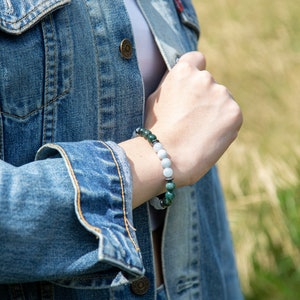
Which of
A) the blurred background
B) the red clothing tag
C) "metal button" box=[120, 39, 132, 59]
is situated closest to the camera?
"metal button" box=[120, 39, 132, 59]

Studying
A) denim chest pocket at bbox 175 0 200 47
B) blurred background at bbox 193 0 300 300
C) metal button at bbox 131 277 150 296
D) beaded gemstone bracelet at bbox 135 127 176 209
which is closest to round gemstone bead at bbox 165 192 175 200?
beaded gemstone bracelet at bbox 135 127 176 209

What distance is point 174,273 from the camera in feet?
3.61

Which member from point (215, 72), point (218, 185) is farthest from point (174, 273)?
point (215, 72)

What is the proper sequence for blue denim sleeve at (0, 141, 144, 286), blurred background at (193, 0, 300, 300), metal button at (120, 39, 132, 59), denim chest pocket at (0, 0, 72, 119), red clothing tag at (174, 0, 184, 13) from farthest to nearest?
blurred background at (193, 0, 300, 300)
red clothing tag at (174, 0, 184, 13)
metal button at (120, 39, 132, 59)
denim chest pocket at (0, 0, 72, 119)
blue denim sleeve at (0, 141, 144, 286)

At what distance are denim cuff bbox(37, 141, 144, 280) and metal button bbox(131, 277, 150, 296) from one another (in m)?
0.17

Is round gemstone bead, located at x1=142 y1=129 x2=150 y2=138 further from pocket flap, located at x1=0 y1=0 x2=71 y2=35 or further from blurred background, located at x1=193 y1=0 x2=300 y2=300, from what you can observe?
blurred background, located at x1=193 y1=0 x2=300 y2=300

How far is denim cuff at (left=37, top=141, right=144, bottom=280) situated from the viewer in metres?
0.79

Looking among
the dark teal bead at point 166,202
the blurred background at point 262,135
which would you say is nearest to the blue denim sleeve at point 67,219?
the dark teal bead at point 166,202

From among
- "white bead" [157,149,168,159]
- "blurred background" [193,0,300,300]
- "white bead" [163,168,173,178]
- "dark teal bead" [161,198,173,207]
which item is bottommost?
"blurred background" [193,0,300,300]

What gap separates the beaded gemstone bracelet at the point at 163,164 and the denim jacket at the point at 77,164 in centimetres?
6

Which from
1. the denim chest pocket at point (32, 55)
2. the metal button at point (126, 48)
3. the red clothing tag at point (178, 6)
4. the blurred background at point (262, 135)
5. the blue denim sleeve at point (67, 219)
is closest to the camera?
the blue denim sleeve at point (67, 219)

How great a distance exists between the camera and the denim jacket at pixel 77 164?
0.79 m

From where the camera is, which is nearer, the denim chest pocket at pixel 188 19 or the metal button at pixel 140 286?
the metal button at pixel 140 286

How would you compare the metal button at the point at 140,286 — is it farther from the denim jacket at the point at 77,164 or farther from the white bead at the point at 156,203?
the white bead at the point at 156,203
